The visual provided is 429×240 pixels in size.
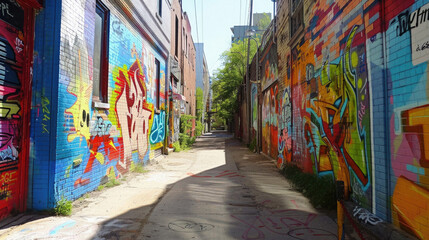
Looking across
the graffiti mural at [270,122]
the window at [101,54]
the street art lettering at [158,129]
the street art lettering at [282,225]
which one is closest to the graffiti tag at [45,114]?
the window at [101,54]

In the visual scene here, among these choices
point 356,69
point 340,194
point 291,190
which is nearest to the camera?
point 340,194

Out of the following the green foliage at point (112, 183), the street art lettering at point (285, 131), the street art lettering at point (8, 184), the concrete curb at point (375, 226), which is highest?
the street art lettering at point (285, 131)

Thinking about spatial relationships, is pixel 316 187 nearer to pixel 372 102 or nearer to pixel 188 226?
pixel 372 102

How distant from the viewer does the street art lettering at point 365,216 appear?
3.53m

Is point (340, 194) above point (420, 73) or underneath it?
underneath

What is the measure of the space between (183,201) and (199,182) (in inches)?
75.4

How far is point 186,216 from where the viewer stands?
4.52 metres

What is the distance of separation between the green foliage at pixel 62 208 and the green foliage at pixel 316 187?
414 cm

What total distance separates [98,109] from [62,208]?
2.29m

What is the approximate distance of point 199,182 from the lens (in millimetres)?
7281

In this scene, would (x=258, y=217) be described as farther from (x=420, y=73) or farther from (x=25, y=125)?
(x=25, y=125)

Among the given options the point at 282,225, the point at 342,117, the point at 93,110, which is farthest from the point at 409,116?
the point at 93,110

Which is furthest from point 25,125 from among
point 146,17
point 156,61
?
point 156,61

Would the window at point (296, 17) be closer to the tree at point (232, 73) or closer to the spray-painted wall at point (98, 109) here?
the spray-painted wall at point (98, 109)
